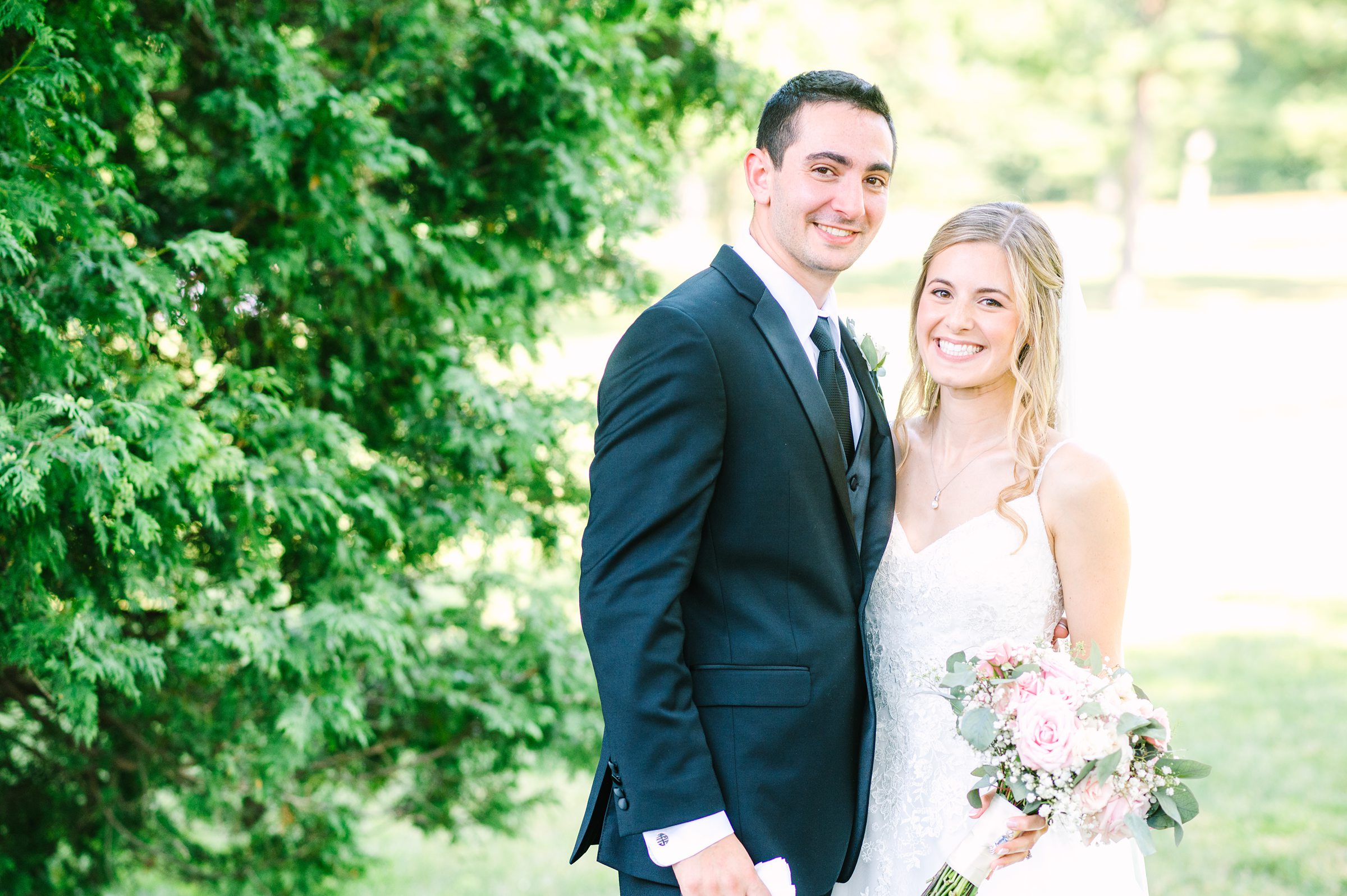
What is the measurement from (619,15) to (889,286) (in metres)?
25.5

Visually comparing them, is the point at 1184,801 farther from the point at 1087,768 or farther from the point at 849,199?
the point at 849,199

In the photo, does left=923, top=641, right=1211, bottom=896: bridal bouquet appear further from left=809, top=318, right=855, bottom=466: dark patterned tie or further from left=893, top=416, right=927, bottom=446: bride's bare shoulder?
left=893, top=416, right=927, bottom=446: bride's bare shoulder

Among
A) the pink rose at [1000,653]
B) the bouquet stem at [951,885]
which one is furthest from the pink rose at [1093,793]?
the bouquet stem at [951,885]

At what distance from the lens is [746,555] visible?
2.65m

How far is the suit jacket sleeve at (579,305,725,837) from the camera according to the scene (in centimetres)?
250

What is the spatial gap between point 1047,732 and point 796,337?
41.3 inches

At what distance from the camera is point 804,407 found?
8.97 ft

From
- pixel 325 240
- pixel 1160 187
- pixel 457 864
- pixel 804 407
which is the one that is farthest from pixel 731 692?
pixel 1160 187

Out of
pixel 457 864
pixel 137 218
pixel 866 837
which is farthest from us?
pixel 457 864

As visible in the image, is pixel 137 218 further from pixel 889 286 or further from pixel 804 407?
pixel 889 286

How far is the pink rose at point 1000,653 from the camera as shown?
2748mm

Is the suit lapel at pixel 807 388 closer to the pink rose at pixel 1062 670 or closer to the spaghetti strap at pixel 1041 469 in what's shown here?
the pink rose at pixel 1062 670

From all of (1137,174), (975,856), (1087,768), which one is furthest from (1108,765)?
(1137,174)

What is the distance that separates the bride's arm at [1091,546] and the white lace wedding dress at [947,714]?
0.15 ft
